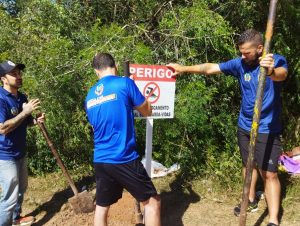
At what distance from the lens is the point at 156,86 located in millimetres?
4277

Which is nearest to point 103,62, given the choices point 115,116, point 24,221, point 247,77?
point 115,116

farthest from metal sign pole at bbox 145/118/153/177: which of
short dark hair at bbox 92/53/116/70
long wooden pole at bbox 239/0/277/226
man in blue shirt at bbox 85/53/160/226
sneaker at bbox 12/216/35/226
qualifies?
sneaker at bbox 12/216/35/226

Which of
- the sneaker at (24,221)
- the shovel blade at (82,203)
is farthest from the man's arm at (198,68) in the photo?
the sneaker at (24,221)

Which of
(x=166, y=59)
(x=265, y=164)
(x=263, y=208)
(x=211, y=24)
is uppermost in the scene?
(x=211, y=24)

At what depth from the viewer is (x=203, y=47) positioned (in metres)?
6.10

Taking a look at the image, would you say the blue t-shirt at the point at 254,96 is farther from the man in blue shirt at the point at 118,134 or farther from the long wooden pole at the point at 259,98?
the man in blue shirt at the point at 118,134

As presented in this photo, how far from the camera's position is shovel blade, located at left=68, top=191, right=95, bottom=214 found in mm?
4902

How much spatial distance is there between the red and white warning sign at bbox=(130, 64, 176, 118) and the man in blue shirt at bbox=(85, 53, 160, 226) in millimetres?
623

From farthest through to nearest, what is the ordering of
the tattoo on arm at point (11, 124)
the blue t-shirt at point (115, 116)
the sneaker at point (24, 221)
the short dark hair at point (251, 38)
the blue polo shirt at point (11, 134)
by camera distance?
the sneaker at point (24, 221), the blue polo shirt at point (11, 134), the tattoo on arm at point (11, 124), the short dark hair at point (251, 38), the blue t-shirt at point (115, 116)

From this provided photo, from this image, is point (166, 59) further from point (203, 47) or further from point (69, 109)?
point (69, 109)

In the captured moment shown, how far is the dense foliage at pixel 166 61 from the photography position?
18.8ft

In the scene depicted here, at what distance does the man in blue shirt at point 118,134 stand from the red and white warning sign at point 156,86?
623 millimetres

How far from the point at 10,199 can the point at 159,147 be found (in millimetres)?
2532

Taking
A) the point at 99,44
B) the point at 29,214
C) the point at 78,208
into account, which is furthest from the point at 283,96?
the point at 29,214
